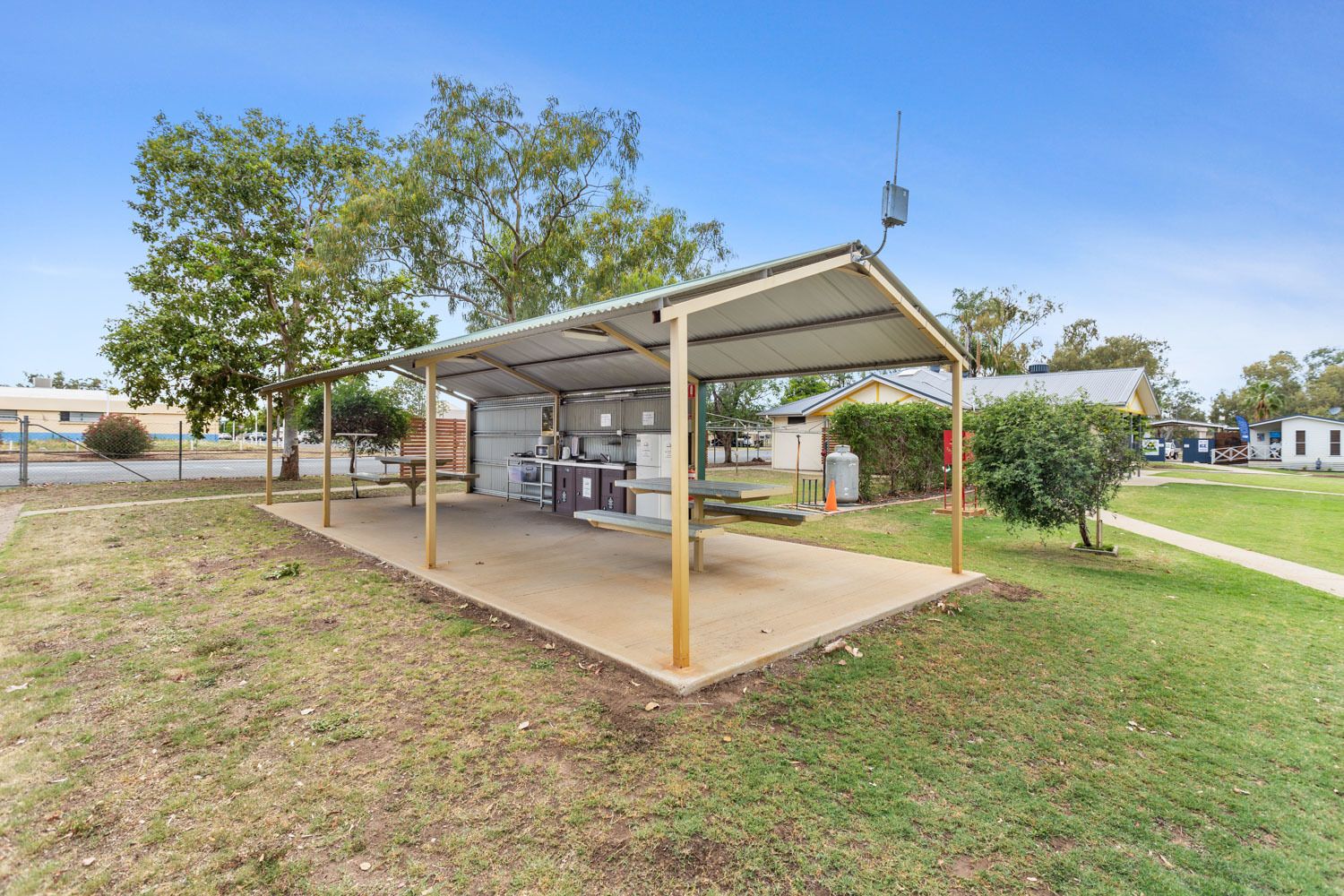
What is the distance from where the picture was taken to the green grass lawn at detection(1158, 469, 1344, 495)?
1816 centimetres

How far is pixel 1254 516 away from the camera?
11.9 meters

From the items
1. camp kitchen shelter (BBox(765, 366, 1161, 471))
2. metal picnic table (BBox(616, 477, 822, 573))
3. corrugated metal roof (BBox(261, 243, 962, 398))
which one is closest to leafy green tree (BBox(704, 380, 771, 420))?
camp kitchen shelter (BBox(765, 366, 1161, 471))

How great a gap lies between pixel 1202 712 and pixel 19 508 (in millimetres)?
17492

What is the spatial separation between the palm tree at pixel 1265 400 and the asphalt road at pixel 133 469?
194 ft

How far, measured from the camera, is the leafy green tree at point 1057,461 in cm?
714

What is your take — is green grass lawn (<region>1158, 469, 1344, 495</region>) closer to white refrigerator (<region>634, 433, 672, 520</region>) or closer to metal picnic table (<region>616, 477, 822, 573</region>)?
white refrigerator (<region>634, 433, 672, 520</region>)

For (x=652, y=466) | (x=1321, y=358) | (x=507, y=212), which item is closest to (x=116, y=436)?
(x=507, y=212)

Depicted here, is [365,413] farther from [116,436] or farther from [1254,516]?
[1254,516]

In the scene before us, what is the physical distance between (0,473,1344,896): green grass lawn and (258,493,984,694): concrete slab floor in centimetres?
30

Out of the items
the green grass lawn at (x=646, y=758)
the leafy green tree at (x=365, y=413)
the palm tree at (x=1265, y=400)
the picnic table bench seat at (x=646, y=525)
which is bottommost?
the green grass lawn at (x=646, y=758)

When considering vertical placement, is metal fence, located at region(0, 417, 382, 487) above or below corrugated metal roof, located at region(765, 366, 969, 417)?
below

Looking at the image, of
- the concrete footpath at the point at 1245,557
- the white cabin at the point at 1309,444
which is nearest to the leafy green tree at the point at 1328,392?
the white cabin at the point at 1309,444

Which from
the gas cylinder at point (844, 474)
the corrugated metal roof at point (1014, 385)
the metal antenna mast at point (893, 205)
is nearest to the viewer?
the metal antenna mast at point (893, 205)

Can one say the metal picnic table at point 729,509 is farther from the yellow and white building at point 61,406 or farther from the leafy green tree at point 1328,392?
the leafy green tree at point 1328,392
